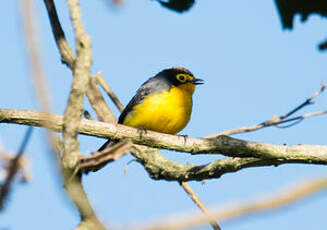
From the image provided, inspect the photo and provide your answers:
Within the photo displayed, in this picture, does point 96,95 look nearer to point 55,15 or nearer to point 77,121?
point 55,15

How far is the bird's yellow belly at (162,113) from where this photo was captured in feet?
23.7

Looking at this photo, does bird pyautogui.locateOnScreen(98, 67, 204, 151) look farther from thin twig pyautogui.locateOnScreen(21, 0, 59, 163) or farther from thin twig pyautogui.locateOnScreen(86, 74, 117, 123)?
thin twig pyautogui.locateOnScreen(21, 0, 59, 163)

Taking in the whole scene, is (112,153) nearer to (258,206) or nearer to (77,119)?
(77,119)

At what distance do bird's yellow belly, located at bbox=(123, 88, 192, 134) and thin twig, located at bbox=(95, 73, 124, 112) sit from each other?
0.53m

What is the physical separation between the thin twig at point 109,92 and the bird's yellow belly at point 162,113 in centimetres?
53

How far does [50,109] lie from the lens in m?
1.09

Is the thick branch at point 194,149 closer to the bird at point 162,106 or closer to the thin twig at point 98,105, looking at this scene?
the bird at point 162,106

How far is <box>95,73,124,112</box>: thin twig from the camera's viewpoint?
786 centimetres

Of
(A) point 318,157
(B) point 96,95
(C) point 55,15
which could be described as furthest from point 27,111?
(A) point 318,157

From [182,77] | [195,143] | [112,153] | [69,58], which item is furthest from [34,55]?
[182,77]

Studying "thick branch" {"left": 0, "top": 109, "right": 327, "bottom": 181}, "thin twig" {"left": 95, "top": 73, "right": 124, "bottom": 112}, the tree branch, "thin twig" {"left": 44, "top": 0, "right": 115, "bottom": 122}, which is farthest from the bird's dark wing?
the tree branch

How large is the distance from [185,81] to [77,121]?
6017 millimetres

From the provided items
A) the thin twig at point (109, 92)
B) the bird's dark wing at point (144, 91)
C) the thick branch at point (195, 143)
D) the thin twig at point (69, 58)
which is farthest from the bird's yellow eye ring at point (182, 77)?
the thick branch at point (195, 143)

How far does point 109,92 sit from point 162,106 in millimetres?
1144
